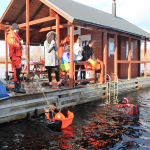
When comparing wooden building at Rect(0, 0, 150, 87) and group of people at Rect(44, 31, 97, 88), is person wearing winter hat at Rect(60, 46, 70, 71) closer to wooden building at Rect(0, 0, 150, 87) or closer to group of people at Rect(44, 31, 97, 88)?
group of people at Rect(44, 31, 97, 88)

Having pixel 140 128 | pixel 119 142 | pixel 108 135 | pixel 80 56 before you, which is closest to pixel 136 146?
pixel 119 142

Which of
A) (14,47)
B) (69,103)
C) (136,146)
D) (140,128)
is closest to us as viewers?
(136,146)

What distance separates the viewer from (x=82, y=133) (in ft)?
16.5

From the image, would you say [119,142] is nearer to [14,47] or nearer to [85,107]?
[85,107]

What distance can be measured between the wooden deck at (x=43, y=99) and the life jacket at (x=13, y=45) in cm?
128

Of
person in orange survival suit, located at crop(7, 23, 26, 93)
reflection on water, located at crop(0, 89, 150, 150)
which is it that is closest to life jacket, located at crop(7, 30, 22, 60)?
person in orange survival suit, located at crop(7, 23, 26, 93)

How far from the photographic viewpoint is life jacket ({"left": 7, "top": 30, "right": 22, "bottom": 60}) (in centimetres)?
585

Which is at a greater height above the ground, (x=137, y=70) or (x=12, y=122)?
(x=137, y=70)

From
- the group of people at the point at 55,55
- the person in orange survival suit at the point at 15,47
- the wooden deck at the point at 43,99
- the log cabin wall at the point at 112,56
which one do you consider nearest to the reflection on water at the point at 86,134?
the wooden deck at the point at 43,99

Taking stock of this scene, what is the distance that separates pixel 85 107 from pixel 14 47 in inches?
147

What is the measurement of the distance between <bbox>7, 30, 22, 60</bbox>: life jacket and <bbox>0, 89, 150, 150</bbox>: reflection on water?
2.10 meters

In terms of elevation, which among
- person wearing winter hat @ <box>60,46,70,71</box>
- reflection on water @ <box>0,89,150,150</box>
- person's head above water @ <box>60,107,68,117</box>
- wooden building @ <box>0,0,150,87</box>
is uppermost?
wooden building @ <box>0,0,150,87</box>

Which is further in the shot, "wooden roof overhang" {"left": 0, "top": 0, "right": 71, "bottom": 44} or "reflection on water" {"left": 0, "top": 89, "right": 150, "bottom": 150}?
"wooden roof overhang" {"left": 0, "top": 0, "right": 71, "bottom": 44}

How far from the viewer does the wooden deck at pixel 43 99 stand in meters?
5.72
